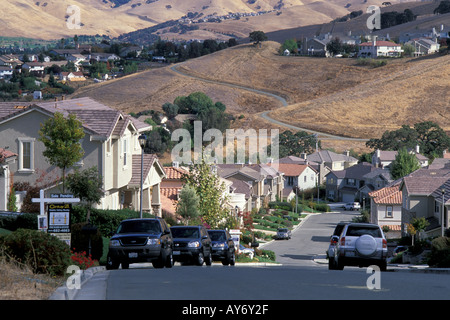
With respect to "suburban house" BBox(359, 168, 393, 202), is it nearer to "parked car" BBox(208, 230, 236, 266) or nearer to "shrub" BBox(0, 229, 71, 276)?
"parked car" BBox(208, 230, 236, 266)

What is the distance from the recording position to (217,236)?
30703mm

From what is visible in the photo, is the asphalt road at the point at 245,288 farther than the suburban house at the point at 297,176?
No

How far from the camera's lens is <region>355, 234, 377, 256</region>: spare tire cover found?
22672 millimetres

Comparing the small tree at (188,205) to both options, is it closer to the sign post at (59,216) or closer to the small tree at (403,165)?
the sign post at (59,216)

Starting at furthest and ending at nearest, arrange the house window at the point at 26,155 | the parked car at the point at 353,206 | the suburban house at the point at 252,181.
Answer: the parked car at the point at 353,206
the suburban house at the point at 252,181
the house window at the point at 26,155

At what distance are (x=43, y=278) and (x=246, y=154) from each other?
112952 mm

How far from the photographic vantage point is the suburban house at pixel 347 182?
114m

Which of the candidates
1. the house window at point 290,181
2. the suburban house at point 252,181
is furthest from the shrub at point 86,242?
the house window at point 290,181

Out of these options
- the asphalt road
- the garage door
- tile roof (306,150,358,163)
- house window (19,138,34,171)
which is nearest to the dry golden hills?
tile roof (306,150,358,163)

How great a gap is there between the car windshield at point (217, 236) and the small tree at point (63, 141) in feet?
25.8

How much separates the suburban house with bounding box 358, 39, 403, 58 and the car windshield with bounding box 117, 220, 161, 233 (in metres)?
172

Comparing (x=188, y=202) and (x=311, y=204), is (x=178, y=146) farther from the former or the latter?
(x=188, y=202)

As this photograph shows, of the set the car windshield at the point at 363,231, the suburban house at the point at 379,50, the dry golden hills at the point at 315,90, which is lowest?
the car windshield at the point at 363,231

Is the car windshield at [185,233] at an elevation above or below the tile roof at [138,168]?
below
